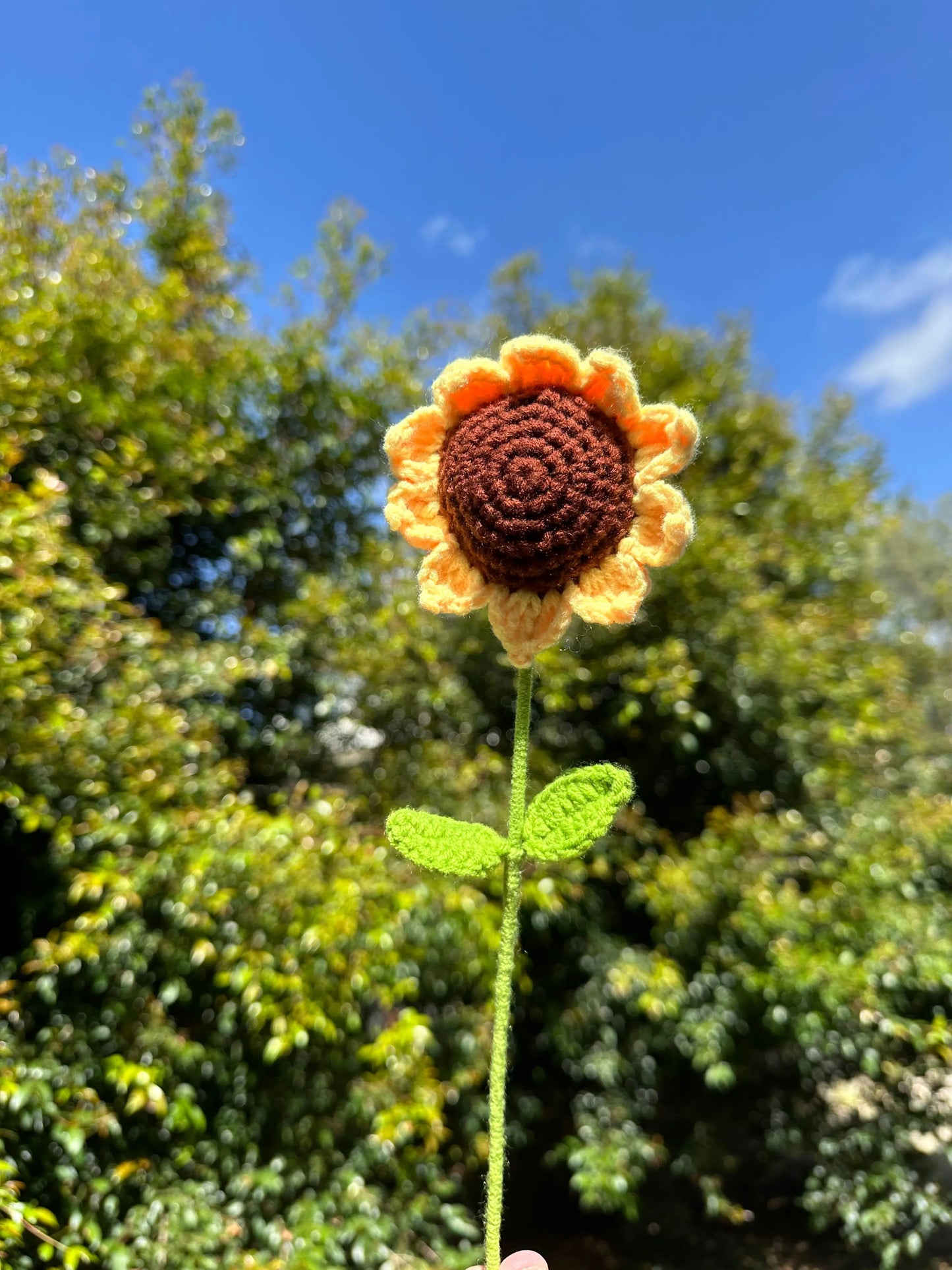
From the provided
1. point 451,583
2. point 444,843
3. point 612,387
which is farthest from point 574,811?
point 612,387

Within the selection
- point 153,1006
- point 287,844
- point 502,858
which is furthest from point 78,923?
point 502,858

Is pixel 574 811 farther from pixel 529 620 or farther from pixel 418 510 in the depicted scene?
pixel 418 510

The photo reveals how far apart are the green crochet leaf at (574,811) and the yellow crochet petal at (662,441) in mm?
247

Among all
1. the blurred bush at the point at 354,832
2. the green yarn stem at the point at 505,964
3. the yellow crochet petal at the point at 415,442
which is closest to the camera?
the green yarn stem at the point at 505,964

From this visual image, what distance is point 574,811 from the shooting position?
54cm

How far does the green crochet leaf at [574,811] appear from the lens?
1.71 feet

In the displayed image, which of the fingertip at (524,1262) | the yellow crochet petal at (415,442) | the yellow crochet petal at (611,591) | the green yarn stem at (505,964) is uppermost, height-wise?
the yellow crochet petal at (415,442)

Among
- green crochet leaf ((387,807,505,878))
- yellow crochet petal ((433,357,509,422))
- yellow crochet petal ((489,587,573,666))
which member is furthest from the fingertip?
yellow crochet petal ((433,357,509,422))

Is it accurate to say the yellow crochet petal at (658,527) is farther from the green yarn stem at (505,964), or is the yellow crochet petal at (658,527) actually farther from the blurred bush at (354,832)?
the blurred bush at (354,832)

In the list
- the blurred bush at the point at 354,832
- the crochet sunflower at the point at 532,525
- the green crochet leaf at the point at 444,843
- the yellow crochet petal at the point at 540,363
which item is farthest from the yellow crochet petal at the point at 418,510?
the blurred bush at the point at 354,832

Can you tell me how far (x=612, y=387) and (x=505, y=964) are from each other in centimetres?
47

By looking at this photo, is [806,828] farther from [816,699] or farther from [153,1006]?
[153,1006]

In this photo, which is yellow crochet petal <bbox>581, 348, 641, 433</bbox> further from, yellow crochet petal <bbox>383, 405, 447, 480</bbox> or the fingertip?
the fingertip

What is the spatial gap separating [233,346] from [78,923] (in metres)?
1.97
